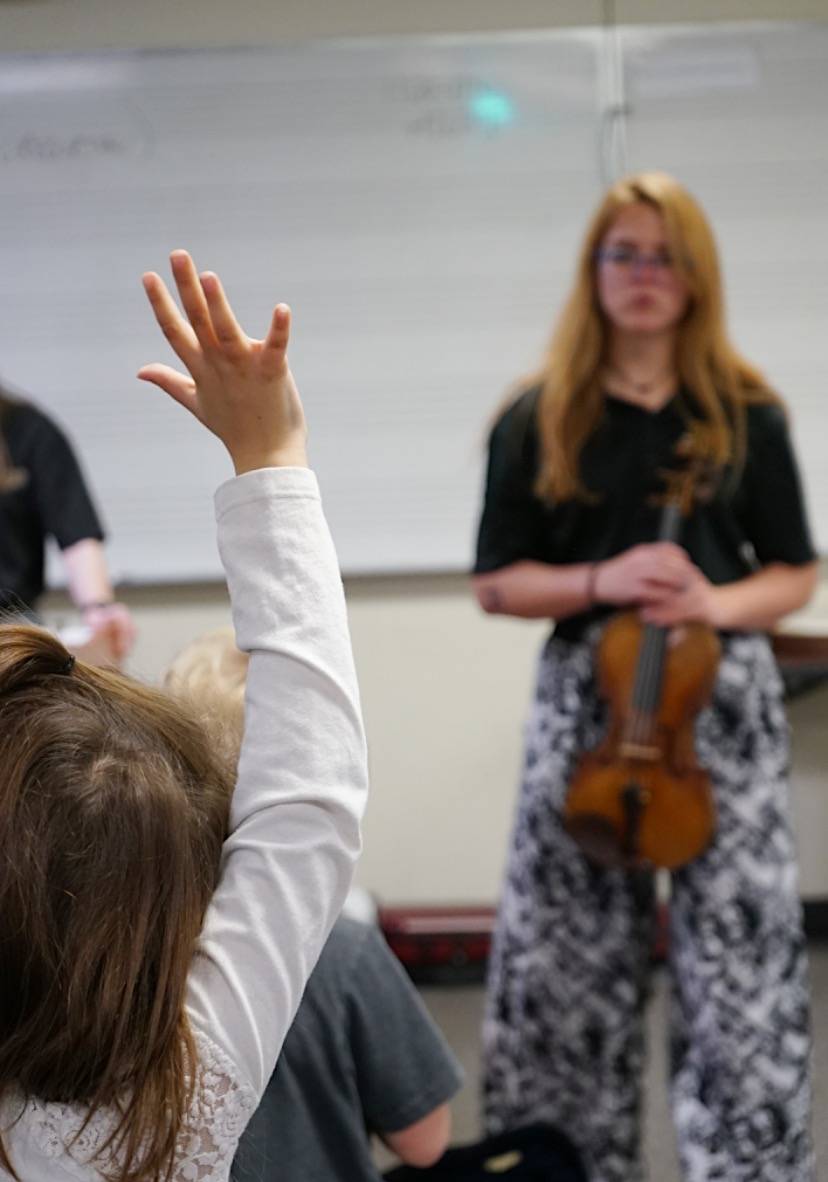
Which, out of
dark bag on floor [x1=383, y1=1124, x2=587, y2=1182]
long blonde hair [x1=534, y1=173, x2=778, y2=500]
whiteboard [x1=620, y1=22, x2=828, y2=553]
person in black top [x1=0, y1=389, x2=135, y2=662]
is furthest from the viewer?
whiteboard [x1=620, y1=22, x2=828, y2=553]

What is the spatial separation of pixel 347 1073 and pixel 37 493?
155 cm

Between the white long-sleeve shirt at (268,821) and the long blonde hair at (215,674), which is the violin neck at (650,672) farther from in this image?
the white long-sleeve shirt at (268,821)

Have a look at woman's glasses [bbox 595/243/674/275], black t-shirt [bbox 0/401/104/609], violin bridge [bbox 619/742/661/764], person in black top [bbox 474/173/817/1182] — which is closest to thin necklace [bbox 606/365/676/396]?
person in black top [bbox 474/173/817/1182]

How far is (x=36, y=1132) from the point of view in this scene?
0.82 metres

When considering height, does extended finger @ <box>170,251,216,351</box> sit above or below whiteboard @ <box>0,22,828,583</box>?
below

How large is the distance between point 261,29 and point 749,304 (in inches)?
51.9

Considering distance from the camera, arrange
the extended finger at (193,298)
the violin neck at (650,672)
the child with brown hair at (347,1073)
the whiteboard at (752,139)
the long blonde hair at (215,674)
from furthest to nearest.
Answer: the whiteboard at (752,139) < the violin neck at (650,672) < the long blonde hair at (215,674) < the child with brown hair at (347,1073) < the extended finger at (193,298)

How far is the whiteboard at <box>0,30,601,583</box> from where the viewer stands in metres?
3.35

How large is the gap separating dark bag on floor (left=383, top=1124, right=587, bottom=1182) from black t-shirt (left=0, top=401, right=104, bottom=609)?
4.17 ft

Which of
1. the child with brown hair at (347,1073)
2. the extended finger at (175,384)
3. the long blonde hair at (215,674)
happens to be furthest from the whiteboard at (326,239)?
the extended finger at (175,384)

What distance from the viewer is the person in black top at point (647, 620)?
1890 millimetres

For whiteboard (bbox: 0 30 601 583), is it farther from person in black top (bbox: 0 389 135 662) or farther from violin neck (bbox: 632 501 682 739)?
violin neck (bbox: 632 501 682 739)

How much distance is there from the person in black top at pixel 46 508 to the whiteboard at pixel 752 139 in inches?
63.5

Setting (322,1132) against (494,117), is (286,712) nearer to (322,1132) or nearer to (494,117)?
(322,1132)
